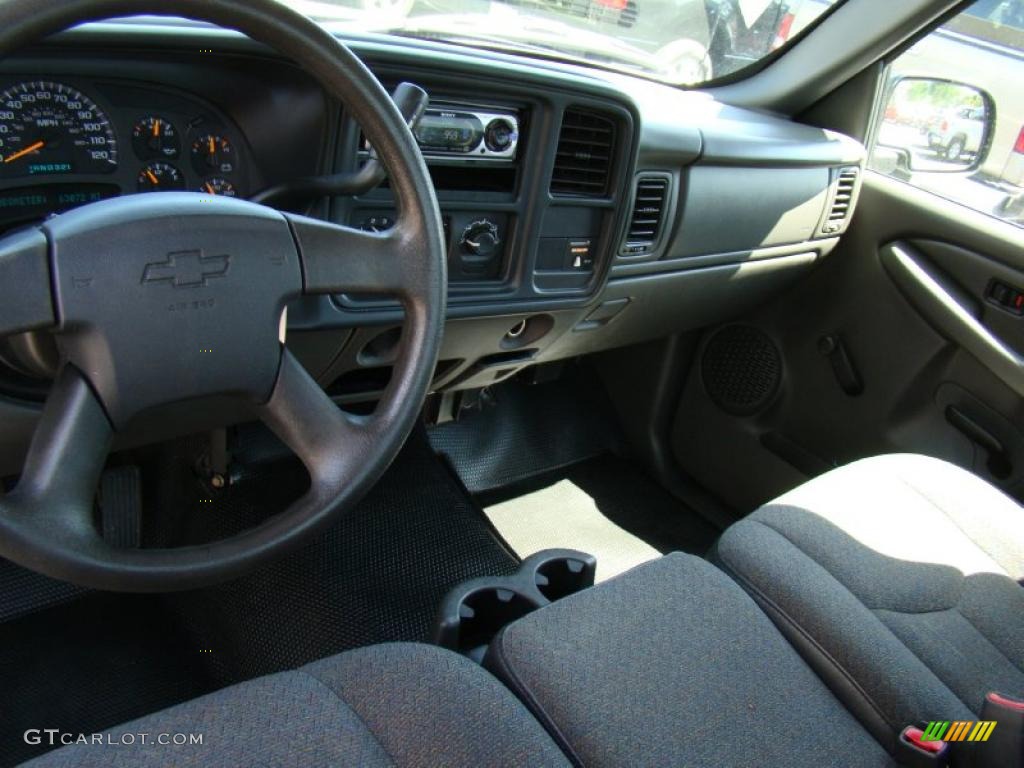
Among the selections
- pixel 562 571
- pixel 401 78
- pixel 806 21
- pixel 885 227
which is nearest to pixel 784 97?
pixel 806 21

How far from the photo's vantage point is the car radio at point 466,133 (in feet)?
4.31

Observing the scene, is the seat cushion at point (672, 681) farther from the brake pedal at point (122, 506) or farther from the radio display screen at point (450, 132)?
the brake pedal at point (122, 506)

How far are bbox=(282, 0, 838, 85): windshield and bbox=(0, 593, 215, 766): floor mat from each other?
3.69 ft

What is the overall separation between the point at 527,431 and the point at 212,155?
137 cm

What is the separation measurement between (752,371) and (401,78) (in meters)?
1.40

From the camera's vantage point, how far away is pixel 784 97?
2.15 metres

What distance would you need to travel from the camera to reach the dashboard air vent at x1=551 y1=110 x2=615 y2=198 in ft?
4.83

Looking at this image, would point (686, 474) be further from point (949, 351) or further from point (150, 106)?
point (150, 106)

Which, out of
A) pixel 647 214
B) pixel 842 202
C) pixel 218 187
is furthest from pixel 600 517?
pixel 218 187

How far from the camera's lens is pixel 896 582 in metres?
1.23

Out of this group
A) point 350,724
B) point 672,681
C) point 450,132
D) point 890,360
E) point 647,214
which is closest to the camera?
point 350,724

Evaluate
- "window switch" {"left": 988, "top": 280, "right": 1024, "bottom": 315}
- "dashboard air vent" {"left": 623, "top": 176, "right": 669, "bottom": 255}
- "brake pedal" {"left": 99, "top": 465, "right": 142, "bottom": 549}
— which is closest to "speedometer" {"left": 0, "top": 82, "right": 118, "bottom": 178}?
"brake pedal" {"left": 99, "top": 465, "right": 142, "bottom": 549}

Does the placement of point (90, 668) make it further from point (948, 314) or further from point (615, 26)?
point (948, 314)

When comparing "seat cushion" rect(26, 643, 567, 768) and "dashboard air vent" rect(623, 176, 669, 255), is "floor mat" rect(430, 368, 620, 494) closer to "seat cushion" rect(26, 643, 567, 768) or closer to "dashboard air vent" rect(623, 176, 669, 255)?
"dashboard air vent" rect(623, 176, 669, 255)
